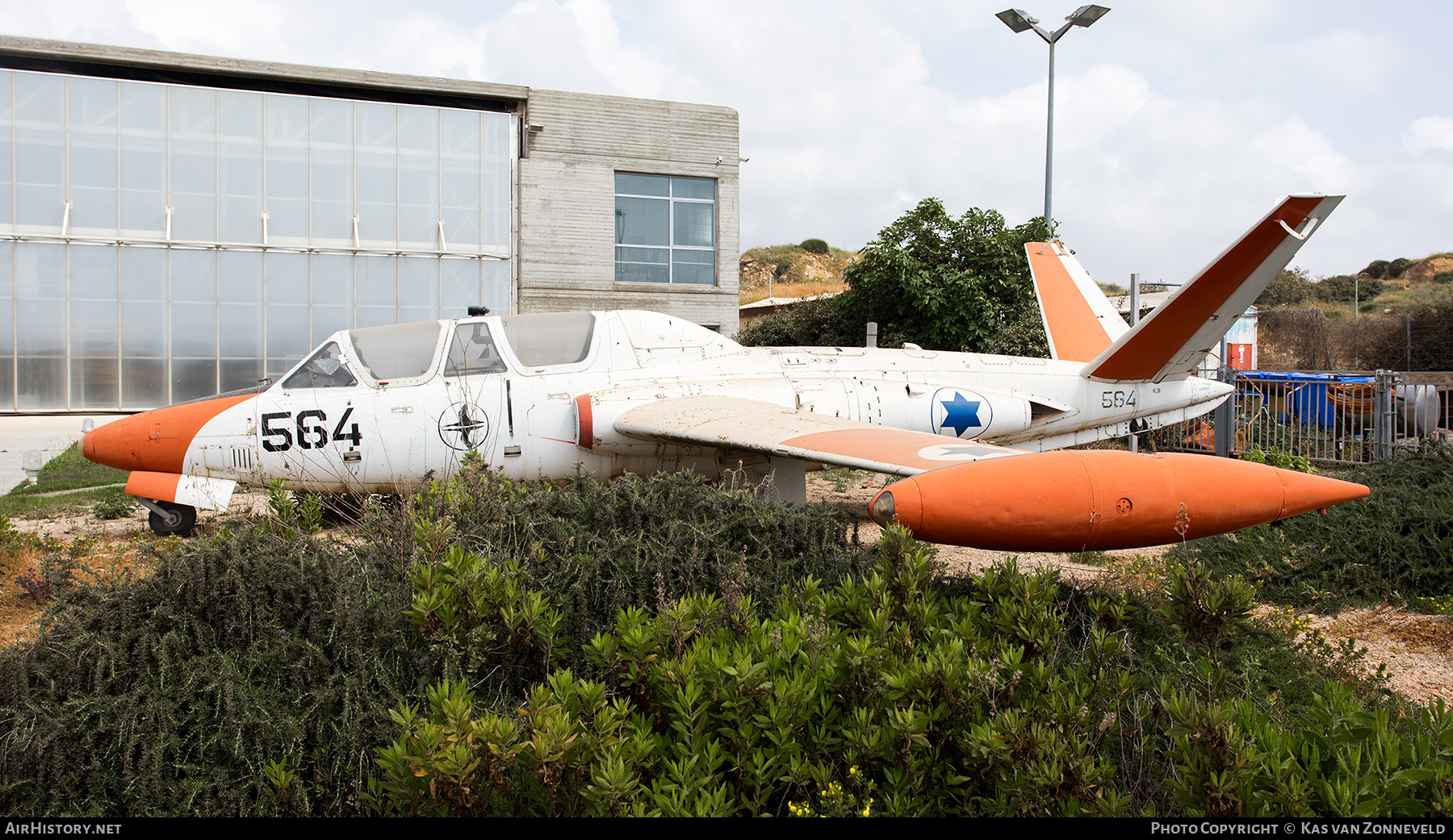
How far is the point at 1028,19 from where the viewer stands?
19.3 meters

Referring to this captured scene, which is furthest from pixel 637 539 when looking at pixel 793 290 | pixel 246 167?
pixel 793 290

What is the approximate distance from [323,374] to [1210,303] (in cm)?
860

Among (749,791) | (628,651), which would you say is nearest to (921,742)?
(749,791)

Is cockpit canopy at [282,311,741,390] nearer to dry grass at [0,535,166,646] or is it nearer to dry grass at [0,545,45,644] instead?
dry grass at [0,535,166,646]

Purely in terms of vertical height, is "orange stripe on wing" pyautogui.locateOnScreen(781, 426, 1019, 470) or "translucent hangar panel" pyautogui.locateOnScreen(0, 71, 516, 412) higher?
"translucent hangar panel" pyautogui.locateOnScreen(0, 71, 516, 412)

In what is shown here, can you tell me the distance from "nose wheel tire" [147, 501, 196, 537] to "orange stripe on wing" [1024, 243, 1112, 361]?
1006 centimetres

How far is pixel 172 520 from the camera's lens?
708 centimetres

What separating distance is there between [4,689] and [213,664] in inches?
27.7

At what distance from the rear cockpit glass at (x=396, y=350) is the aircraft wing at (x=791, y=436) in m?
1.97

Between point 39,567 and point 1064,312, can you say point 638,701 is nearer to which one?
point 39,567

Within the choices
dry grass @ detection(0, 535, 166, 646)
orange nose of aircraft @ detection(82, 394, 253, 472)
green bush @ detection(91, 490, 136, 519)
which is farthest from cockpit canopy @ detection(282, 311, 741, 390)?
green bush @ detection(91, 490, 136, 519)

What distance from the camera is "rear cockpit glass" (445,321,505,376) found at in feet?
23.4

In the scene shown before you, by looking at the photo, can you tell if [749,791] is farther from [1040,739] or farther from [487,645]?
[487,645]

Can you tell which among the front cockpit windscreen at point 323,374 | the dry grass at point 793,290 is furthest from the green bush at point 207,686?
the dry grass at point 793,290
